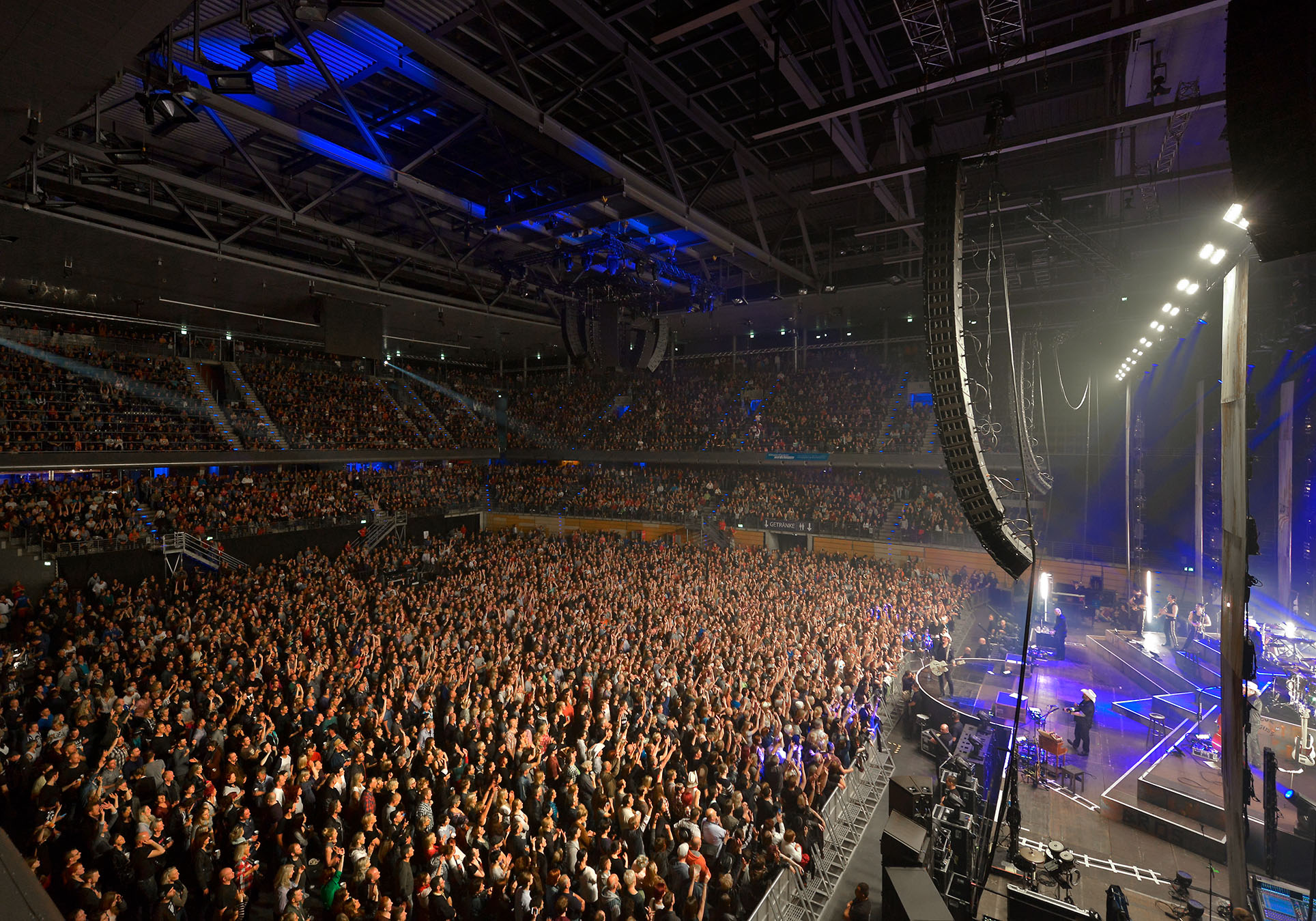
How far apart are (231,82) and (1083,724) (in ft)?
44.1

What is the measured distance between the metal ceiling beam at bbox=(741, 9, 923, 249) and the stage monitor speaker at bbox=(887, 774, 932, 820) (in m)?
7.74

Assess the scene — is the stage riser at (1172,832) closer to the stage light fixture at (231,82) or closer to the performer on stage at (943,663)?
the performer on stage at (943,663)

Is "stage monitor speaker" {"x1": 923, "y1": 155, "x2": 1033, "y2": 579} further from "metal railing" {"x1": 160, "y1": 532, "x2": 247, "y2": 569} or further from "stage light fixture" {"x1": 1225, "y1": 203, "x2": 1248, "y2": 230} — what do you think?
"metal railing" {"x1": 160, "y1": 532, "x2": 247, "y2": 569}

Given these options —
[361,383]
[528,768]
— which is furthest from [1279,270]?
[361,383]

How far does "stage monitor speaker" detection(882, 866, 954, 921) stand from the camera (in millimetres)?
3738

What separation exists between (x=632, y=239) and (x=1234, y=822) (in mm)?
12412

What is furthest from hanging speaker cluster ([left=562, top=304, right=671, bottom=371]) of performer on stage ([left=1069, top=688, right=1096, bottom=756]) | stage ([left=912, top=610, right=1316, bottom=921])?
performer on stage ([left=1069, top=688, right=1096, bottom=756])

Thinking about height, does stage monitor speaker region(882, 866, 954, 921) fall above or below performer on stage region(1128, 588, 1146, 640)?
below

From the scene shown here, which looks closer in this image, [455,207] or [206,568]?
[455,207]

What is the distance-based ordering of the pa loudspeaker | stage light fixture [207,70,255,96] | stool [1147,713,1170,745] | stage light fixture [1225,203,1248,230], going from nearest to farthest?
1. stage light fixture [1225,203,1248,230]
2. stage light fixture [207,70,255,96]
3. stool [1147,713,1170,745]
4. the pa loudspeaker

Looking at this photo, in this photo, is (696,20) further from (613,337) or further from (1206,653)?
→ (1206,653)

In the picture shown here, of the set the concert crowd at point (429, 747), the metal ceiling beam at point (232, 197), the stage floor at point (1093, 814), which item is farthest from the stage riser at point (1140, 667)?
the metal ceiling beam at point (232, 197)

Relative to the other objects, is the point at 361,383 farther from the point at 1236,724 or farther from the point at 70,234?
the point at 1236,724

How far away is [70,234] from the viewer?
1186 cm
